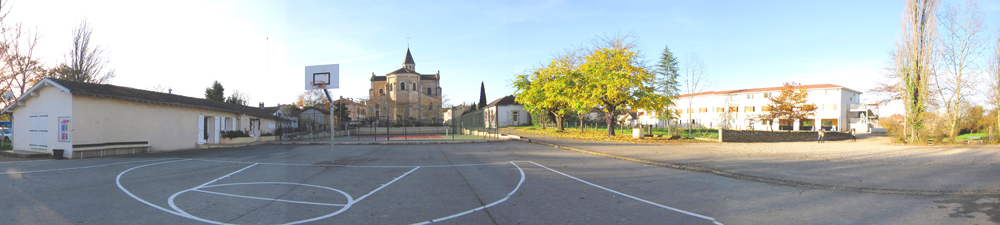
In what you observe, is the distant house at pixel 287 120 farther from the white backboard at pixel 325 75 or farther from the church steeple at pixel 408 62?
the church steeple at pixel 408 62

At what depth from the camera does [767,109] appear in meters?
52.5

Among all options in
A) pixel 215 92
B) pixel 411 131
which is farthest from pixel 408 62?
pixel 411 131

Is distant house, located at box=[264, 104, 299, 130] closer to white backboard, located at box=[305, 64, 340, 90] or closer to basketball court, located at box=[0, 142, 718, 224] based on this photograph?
white backboard, located at box=[305, 64, 340, 90]

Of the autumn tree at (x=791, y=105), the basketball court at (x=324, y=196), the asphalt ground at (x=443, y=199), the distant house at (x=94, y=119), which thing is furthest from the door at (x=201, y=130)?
the autumn tree at (x=791, y=105)

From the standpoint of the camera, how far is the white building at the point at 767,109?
57.4 meters

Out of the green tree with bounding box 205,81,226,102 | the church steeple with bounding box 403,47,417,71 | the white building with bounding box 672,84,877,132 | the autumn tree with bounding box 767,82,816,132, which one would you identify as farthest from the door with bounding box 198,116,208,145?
the church steeple with bounding box 403,47,417,71

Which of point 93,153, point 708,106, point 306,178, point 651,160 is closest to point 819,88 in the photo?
point 708,106

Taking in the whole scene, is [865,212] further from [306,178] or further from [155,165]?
[155,165]

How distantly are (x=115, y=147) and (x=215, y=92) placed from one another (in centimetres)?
4084

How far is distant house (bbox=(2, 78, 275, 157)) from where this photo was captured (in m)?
14.5

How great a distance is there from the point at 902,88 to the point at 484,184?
2712 centimetres

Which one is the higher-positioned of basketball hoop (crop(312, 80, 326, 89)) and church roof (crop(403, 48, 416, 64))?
church roof (crop(403, 48, 416, 64))

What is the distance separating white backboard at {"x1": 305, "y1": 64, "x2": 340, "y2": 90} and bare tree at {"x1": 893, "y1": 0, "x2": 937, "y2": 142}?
2905 centimetres

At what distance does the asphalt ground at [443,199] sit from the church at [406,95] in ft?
164
